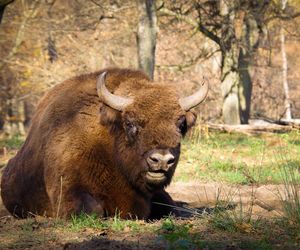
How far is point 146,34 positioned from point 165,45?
12.1 m

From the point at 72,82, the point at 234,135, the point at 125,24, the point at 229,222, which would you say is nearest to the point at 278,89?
the point at 125,24

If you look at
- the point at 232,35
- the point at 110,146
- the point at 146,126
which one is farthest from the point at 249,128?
the point at 146,126

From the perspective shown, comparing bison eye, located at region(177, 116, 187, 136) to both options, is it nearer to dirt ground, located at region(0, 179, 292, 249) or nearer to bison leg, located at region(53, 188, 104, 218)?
bison leg, located at region(53, 188, 104, 218)

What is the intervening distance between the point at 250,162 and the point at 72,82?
599 cm

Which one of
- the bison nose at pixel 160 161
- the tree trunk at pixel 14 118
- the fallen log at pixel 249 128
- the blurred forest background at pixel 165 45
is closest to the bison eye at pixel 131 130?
the bison nose at pixel 160 161

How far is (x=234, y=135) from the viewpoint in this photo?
57.5ft

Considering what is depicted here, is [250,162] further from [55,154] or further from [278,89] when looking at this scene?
[278,89]

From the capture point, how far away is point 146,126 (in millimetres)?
6980

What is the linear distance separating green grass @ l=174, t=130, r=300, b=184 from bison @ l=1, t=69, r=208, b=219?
277cm

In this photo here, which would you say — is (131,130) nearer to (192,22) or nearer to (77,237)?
(77,237)

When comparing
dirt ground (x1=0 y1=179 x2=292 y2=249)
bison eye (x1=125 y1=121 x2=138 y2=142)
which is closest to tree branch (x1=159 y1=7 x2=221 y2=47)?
bison eye (x1=125 y1=121 x2=138 y2=142)

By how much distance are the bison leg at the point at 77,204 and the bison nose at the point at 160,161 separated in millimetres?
835

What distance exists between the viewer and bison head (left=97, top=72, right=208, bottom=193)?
6801 mm

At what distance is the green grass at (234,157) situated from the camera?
434 inches
